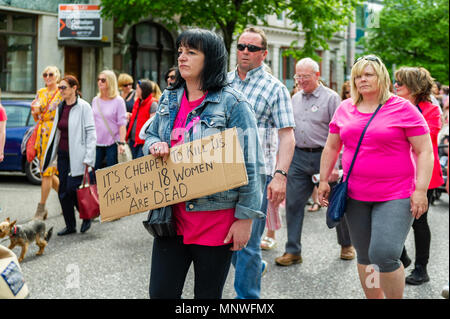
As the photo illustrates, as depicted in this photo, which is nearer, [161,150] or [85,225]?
[161,150]

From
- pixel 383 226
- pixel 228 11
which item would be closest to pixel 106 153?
pixel 383 226

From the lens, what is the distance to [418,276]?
5363 mm

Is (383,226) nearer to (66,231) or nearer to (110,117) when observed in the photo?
(66,231)

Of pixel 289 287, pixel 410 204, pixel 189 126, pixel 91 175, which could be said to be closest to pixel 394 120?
pixel 410 204

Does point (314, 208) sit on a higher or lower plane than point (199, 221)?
lower

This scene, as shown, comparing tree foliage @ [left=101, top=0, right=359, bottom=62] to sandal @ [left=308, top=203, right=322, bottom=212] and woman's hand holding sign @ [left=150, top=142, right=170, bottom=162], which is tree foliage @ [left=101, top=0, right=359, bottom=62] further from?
woman's hand holding sign @ [left=150, top=142, right=170, bottom=162]

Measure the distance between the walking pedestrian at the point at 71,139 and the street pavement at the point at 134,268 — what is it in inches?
26.9

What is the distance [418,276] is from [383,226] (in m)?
2.00

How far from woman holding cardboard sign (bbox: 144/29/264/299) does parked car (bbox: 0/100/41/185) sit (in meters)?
7.11

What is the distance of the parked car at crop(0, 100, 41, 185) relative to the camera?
9.62 metres

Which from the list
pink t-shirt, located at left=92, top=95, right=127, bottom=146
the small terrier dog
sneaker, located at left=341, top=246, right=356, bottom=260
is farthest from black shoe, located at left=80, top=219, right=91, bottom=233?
sneaker, located at left=341, top=246, right=356, bottom=260

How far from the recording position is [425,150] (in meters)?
3.53

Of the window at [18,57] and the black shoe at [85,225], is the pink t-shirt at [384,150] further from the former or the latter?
the black shoe at [85,225]

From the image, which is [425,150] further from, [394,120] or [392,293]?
[392,293]
